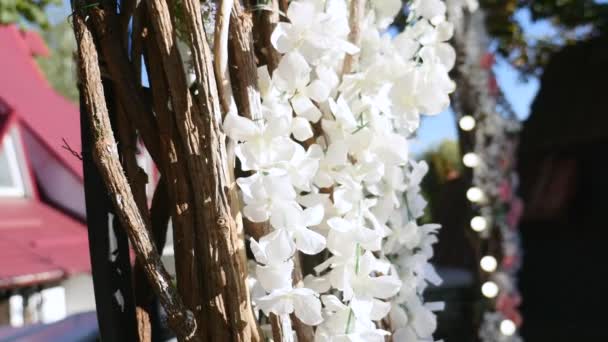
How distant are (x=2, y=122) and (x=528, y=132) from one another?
5.76m

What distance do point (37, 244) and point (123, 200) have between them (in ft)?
18.1

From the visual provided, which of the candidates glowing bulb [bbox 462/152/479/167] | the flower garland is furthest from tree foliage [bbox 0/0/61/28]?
glowing bulb [bbox 462/152/479/167]

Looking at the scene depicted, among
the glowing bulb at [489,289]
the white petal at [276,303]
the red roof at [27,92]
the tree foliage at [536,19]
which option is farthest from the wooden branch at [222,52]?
the red roof at [27,92]

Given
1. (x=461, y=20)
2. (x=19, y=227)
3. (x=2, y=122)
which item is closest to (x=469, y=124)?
(x=461, y=20)

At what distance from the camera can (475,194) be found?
287cm

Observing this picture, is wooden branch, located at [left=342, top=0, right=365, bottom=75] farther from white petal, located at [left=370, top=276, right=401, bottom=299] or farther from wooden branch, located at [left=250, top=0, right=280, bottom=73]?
white petal, located at [left=370, top=276, right=401, bottom=299]

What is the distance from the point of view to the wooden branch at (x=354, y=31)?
1.01m

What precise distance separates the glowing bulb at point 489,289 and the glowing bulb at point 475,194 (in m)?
0.35

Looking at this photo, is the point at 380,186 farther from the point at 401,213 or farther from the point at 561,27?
the point at 561,27

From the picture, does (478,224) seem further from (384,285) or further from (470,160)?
(384,285)

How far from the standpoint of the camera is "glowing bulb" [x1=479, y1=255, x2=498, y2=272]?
9.36 feet

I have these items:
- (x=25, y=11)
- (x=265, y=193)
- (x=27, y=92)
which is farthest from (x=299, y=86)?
(x=27, y=92)

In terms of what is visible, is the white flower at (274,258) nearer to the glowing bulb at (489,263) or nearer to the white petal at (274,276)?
the white petal at (274,276)

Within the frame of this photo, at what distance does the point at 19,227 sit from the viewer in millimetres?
6176
